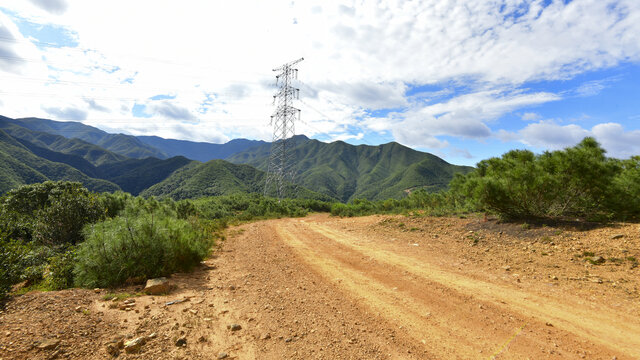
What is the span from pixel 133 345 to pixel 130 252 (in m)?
3.45

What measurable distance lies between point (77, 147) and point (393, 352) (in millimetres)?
260891

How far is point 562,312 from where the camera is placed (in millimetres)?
4844

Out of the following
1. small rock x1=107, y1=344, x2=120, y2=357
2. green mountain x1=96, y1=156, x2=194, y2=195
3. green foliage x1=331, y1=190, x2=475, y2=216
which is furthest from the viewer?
green mountain x1=96, y1=156, x2=194, y2=195

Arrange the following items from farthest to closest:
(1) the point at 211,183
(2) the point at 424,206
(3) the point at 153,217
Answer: (1) the point at 211,183
(2) the point at 424,206
(3) the point at 153,217

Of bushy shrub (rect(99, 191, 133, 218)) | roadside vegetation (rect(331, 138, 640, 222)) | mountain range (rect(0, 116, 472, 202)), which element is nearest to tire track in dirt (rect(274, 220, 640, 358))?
roadside vegetation (rect(331, 138, 640, 222))

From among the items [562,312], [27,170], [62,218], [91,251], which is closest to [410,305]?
[562,312]

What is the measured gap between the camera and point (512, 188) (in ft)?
36.2

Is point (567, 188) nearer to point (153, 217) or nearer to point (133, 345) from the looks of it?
point (133, 345)

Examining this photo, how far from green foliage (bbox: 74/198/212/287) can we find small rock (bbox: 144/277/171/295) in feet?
2.36

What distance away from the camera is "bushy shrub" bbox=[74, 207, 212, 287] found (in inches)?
228

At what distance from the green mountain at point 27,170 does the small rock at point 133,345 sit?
2403 inches

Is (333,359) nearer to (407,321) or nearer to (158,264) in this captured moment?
(407,321)

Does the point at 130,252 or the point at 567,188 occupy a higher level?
the point at 567,188

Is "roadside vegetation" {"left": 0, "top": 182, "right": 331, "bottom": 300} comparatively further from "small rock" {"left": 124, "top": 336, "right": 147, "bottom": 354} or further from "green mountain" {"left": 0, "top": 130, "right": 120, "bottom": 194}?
"green mountain" {"left": 0, "top": 130, "right": 120, "bottom": 194}
